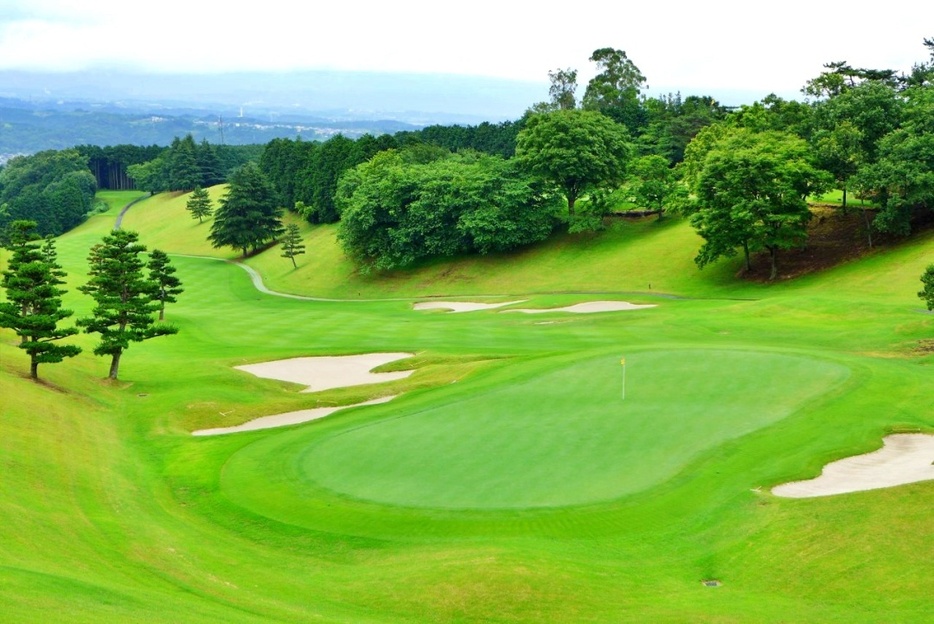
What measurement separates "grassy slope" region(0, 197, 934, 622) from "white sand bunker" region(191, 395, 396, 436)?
0.83 metres

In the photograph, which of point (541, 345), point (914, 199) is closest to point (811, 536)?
point (541, 345)

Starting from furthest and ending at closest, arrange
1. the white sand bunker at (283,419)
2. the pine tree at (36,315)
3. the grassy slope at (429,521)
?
1. the pine tree at (36,315)
2. the white sand bunker at (283,419)
3. the grassy slope at (429,521)

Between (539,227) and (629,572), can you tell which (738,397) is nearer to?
(629,572)

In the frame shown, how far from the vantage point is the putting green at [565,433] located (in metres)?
23.6

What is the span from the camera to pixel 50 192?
169125 millimetres

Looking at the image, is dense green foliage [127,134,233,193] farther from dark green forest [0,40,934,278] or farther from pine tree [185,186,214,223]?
dark green forest [0,40,934,278]

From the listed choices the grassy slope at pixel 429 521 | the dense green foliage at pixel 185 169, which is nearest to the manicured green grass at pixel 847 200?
the grassy slope at pixel 429 521

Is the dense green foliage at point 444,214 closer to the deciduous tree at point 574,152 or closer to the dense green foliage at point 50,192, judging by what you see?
the deciduous tree at point 574,152

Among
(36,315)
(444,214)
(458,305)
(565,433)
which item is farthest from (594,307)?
(36,315)

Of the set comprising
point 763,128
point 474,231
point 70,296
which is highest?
point 763,128

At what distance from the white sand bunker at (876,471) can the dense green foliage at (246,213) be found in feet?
314

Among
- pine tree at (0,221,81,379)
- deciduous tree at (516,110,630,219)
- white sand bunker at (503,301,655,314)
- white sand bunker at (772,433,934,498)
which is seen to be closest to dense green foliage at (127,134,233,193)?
deciduous tree at (516,110,630,219)

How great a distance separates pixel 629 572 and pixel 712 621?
2857 mm

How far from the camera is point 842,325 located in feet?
149
